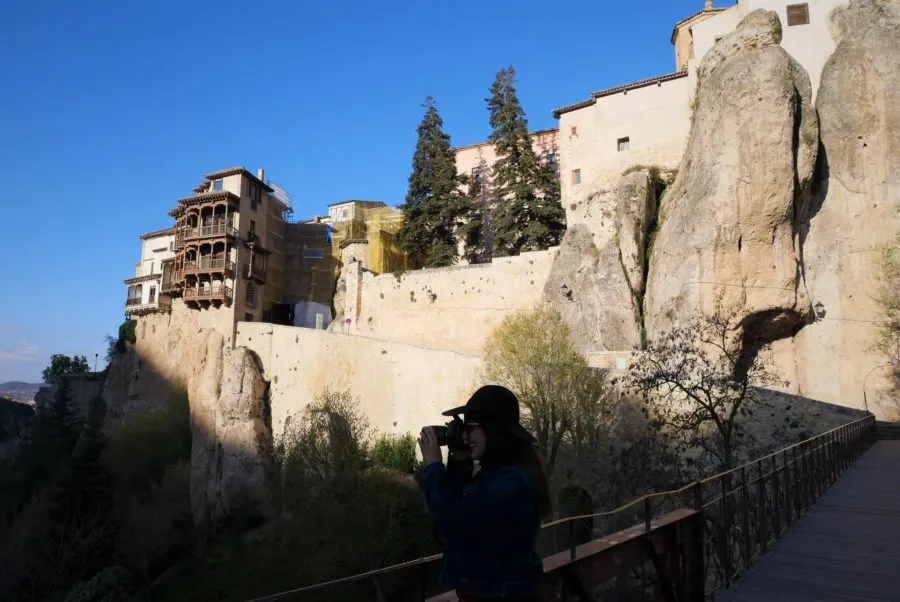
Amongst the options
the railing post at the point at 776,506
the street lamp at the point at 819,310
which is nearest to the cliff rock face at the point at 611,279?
the street lamp at the point at 819,310

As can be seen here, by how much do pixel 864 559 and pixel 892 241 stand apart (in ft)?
76.9

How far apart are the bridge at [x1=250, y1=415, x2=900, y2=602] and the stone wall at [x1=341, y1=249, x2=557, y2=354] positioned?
22477 millimetres

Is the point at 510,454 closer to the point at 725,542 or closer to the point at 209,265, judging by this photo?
the point at 725,542

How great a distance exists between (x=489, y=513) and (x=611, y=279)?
2674 cm

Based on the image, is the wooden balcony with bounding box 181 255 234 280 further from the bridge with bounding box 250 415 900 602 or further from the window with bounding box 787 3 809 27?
the window with bounding box 787 3 809 27

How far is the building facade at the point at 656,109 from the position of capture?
27922 millimetres

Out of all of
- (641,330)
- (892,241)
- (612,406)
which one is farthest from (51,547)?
(892,241)

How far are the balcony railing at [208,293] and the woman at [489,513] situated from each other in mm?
34719

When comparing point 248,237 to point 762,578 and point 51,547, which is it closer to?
point 51,547

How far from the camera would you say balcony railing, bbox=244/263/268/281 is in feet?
118

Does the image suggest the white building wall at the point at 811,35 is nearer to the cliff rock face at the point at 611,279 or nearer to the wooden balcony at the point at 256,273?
the cliff rock face at the point at 611,279

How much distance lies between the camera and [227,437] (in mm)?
31375

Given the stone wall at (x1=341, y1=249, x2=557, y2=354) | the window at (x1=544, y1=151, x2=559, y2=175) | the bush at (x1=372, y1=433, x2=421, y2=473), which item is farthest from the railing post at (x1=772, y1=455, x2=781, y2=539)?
the window at (x1=544, y1=151, x2=559, y2=175)

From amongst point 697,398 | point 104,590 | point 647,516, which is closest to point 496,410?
point 647,516
